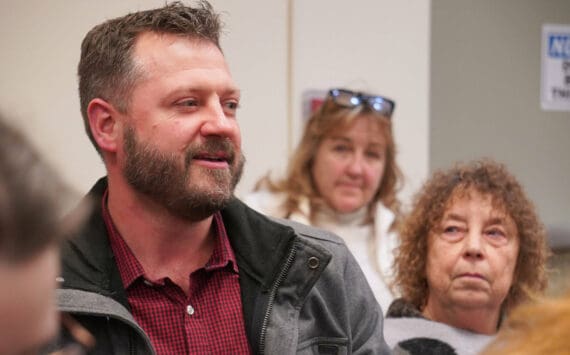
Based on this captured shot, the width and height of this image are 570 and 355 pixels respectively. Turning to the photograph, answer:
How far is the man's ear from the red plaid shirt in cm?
20

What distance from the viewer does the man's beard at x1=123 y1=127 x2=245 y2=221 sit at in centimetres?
185

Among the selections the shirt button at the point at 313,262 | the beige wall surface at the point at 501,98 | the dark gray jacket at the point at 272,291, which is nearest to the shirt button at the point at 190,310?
the dark gray jacket at the point at 272,291

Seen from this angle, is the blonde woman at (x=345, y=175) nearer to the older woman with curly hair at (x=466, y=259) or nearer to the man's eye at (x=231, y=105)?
the older woman with curly hair at (x=466, y=259)

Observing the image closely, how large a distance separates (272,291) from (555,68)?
9.88ft

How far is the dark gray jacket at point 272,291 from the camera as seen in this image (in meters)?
1.71

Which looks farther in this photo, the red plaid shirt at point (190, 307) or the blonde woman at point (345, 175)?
the blonde woman at point (345, 175)

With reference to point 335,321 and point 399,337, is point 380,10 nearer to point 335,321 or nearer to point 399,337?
point 399,337

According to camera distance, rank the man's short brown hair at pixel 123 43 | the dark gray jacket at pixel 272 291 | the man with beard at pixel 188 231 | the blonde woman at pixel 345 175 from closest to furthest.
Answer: the dark gray jacket at pixel 272 291, the man with beard at pixel 188 231, the man's short brown hair at pixel 123 43, the blonde woman at pixel 345 175

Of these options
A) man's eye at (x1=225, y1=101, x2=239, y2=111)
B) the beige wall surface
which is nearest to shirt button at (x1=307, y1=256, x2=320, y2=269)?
man's eye at (x1=225, y1=101, x2=239, y2=111)

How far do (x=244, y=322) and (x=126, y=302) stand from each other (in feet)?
0.81

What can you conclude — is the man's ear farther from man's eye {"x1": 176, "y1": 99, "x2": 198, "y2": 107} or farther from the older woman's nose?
the older woman's nose

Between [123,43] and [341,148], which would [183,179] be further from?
[341,148]

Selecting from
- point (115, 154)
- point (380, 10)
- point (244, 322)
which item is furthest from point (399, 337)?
point (380, 10)

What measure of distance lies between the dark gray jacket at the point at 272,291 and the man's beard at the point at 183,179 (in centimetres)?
12
